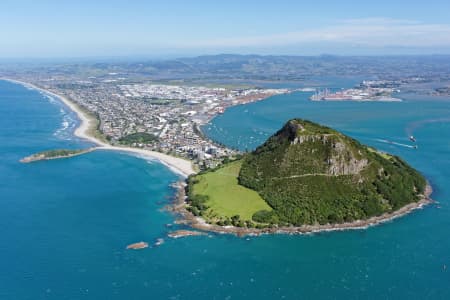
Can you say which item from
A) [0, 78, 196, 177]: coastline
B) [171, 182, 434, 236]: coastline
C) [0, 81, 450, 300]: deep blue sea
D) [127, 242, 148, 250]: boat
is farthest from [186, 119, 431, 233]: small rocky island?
[0, 78, 196, 177]: coastline

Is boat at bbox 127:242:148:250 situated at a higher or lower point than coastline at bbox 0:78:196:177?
lower

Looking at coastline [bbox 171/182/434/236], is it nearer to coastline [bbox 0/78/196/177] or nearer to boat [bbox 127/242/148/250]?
boat [bbox 127/242/148/250]

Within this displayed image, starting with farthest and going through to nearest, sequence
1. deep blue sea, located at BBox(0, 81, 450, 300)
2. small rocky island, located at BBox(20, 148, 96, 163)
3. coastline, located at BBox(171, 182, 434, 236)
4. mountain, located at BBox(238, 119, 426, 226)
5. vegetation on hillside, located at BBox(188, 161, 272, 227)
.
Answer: small rocky island, located at BBox(20, 148, 96, 163), mountain, located at BBox(238, 119, 426, 226), vegetation on hillside, located at BBox(188, 161, 272, 227), coastline, located at BBox(171, 182, 434, 236), deep blue sea, located at BBox(0, 81, 450, 300)

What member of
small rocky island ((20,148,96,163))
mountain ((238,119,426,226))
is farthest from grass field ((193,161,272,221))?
small rocky island ((20,148,96,163))

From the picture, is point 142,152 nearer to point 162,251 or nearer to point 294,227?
point 162,251

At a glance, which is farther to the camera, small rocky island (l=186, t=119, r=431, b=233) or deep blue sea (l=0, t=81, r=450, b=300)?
small rocky island (l=186, t=119, r=431, b=233)

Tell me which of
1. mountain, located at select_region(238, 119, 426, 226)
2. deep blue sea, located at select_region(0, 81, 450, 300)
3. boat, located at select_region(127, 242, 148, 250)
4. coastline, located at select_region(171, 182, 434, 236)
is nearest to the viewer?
deep blue sea, located at select_region(0, 81, 450, 300)

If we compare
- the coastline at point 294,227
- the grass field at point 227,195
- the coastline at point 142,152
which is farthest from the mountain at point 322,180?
Answer: the coastline at point 142,152

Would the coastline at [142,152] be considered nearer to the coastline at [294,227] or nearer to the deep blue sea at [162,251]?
the deep blue sea at [162,251]
